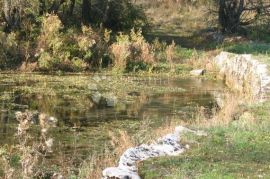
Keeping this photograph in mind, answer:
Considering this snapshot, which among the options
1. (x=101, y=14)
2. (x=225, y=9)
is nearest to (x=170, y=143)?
(x=101, y=14)

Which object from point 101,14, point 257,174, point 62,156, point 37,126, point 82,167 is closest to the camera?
point 257,174

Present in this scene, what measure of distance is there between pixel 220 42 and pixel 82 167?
82.0 ft

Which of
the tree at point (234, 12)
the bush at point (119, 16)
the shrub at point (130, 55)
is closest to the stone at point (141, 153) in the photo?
the shrub at point (130, 55)

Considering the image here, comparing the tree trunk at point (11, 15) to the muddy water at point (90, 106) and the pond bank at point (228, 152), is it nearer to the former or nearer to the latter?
the muddy water at point (90, 106)

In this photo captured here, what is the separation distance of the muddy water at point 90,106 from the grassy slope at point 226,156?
1978 mm

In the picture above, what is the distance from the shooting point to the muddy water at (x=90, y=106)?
14242 millimetres

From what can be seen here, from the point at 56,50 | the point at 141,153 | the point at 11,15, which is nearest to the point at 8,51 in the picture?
the point at 56,50

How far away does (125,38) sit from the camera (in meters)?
28.5

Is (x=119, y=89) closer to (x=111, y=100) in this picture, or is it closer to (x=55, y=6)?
(x=111, y=100)

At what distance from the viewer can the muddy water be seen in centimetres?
1424

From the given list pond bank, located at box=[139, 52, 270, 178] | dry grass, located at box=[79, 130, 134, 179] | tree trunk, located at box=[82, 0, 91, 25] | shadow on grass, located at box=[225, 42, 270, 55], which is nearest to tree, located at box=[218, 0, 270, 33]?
shadow on grass, located at box=[225, 42, 270, 55]

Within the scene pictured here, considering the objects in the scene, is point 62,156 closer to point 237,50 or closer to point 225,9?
point 237,50

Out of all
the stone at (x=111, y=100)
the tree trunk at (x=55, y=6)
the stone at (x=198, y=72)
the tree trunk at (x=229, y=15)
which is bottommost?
the stone at (x=111, y=100)

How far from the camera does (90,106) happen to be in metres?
19.0
